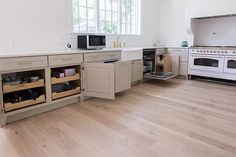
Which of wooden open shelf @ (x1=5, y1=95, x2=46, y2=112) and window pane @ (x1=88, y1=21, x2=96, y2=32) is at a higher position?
window pane @ (x1=88, y1=21, x2=96, y2=32)

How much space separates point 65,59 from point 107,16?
6.31ft

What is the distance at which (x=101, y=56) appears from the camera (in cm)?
340

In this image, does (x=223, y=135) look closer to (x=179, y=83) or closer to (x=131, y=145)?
(x=131, y=145)

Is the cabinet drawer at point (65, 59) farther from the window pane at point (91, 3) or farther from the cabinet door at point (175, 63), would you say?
the cabinet door at point (175, 63)

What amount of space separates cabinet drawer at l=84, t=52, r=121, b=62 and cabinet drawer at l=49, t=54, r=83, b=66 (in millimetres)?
143

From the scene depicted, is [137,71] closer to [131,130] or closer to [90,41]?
[90,41]

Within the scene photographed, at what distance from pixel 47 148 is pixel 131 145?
2.76 feet

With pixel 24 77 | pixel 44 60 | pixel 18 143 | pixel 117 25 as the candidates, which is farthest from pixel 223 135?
pixel 117 25

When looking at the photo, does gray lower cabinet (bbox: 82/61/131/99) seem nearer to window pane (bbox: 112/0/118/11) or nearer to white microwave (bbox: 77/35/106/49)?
white microwave (bbox: 77/35/106/49)

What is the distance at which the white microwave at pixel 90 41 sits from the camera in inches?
130

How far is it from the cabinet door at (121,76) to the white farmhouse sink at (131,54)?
0.49 metres

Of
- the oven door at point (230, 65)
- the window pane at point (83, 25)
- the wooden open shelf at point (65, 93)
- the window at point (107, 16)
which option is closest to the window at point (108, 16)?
the window at point (107, 16)

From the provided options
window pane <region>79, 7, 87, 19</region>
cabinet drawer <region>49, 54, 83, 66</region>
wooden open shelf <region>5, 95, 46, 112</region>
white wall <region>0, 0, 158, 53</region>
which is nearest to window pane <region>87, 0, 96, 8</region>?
window pane <region>79, 7, 87, 19</region>

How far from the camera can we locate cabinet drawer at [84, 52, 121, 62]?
→ 318cm
